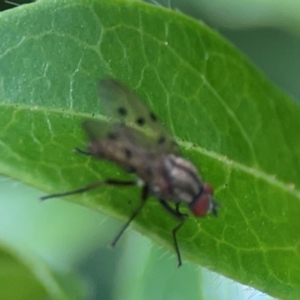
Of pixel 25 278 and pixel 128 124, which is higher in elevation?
pixel 128 124

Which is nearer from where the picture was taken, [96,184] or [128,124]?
[96,184]

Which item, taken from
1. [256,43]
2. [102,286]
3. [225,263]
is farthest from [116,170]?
[256,43]

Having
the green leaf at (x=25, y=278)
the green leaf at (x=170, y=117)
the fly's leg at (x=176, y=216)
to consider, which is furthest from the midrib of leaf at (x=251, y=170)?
the green leaf at (x=25, y=278)

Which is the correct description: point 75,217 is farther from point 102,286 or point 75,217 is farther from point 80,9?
point 80,9

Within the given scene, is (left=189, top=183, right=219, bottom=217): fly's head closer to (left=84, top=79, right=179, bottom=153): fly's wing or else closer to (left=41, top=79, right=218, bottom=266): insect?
(left=41, top=79, right=218, bottom=266): insect

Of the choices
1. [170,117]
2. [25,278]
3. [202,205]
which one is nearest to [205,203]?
[202,205]

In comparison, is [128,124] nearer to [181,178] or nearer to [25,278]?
[181,178]

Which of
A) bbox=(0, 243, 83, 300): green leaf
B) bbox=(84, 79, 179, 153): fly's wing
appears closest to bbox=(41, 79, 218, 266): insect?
bbox=(84, 79, 179, 153): fly's wing

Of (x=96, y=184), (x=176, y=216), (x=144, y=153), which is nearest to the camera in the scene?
(x=96, y=184)

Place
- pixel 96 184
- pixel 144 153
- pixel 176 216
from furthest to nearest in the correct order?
pixel 144 153, pixel 176 216, pixel 96 184
